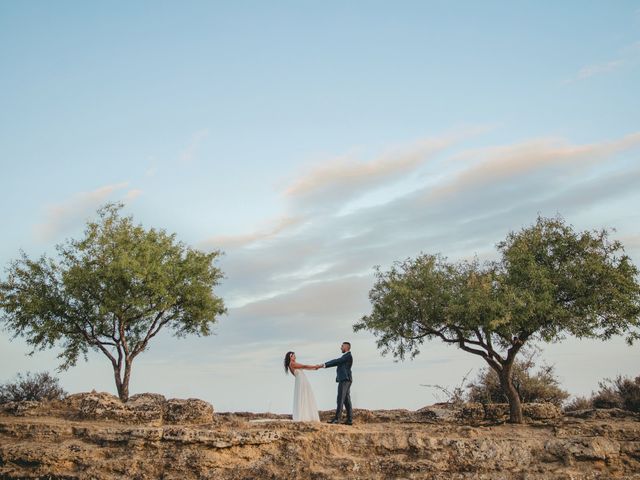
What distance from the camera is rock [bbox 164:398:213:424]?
23.9 meters

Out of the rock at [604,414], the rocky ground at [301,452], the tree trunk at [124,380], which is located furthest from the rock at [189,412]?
the rock at [604,414]

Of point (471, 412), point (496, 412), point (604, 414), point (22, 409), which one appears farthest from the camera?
point (604, 414)

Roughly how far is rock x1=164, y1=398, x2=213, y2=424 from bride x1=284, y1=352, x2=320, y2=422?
4014 millimetres

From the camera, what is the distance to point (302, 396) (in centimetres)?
2248

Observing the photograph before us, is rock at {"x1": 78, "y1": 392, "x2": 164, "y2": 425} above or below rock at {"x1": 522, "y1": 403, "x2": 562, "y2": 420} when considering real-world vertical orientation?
above

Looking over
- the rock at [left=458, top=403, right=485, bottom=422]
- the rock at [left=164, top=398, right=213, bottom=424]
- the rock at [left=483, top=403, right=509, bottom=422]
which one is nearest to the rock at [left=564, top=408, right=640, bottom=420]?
the rock at [left=483, top=403, right=509, bottom=422]

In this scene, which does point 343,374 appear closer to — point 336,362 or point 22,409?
point 336,362

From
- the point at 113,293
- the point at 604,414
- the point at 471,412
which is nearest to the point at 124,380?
the point at 113,293

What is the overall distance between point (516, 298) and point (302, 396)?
11.5 meters

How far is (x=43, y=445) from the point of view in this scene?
20281 mm

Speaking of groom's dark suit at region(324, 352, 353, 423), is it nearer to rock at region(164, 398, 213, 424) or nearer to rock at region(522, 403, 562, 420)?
rock at region(164, 398, 213, 424)

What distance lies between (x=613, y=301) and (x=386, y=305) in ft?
36.0

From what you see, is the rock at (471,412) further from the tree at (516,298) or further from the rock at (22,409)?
the rock at (22,409)

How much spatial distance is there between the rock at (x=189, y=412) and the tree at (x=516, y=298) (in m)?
10.3
